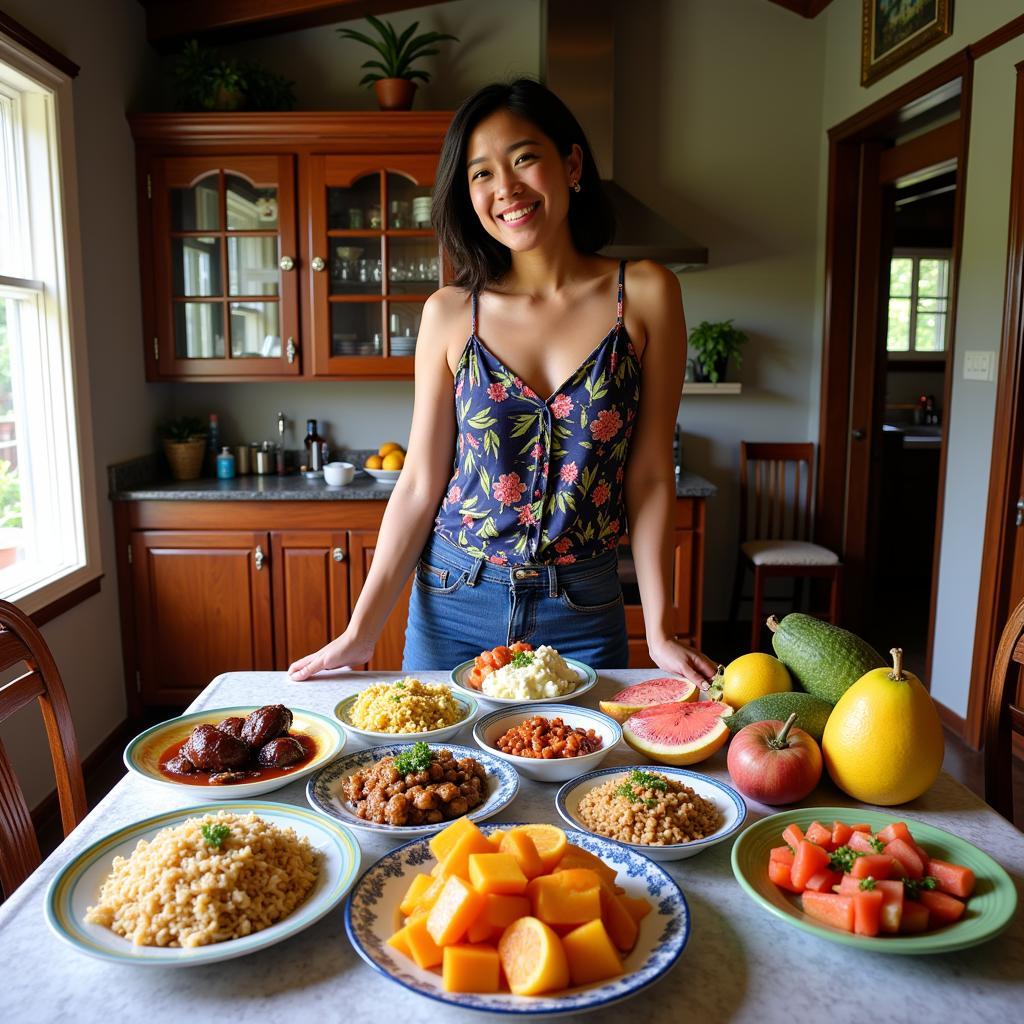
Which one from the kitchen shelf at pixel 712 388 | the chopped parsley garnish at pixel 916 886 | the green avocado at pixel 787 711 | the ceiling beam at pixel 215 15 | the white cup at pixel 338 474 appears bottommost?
the chopped parsley garnish at pixel 916 886

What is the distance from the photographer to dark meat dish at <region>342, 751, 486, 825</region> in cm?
100

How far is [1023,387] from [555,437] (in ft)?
6.76

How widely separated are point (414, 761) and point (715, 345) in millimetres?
3447

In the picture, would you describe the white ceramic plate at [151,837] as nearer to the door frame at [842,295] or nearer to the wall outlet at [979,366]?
the wall outlet at [979,366]

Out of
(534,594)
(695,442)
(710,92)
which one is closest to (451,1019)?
(534,594)

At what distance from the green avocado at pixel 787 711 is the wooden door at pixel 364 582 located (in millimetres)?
2403

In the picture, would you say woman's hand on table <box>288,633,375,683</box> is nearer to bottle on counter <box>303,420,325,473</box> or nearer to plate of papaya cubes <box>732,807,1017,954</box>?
plate of papaya cubes <box>732,807,1017,954</box>

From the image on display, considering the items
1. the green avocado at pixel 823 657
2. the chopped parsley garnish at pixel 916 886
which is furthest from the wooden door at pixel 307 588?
the chopped parsley garnish at pixel 916 886

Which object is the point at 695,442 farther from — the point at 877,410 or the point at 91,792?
the point at 91,792

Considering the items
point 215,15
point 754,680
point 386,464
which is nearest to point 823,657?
point 754,680

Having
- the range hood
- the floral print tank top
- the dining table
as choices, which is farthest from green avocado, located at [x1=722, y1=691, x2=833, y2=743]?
the range hood

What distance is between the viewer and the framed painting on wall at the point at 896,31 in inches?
127

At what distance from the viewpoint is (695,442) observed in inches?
175

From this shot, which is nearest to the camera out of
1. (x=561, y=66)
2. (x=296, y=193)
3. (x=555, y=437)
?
(x=555, y=437)
